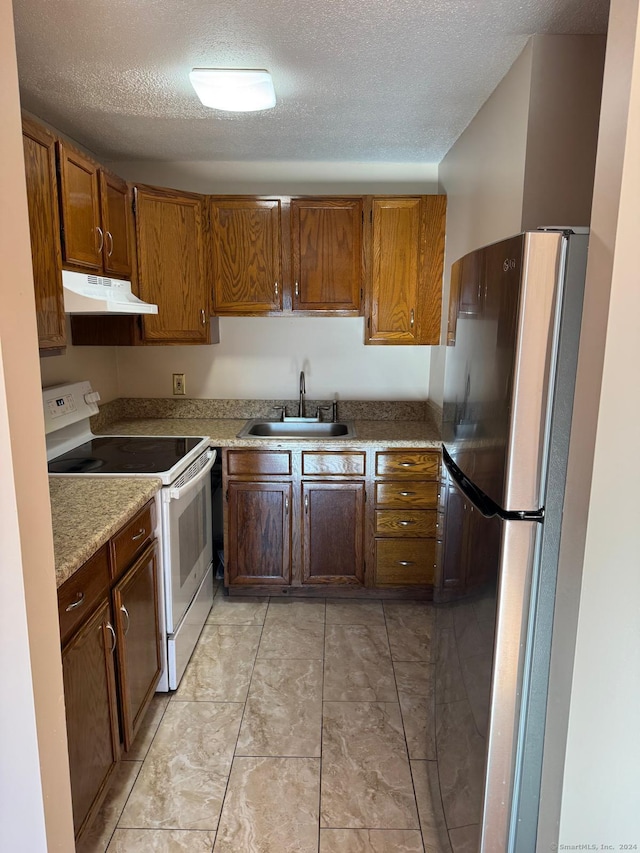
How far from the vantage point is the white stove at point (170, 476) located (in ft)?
7.17

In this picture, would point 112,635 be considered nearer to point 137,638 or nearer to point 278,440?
point 137,638

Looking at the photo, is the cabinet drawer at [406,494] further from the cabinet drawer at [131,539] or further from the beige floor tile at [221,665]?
the cabinet drawer at [131,539]

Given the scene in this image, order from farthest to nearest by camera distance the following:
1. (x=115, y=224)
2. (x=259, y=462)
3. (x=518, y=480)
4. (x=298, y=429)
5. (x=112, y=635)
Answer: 1. (x=298, y=429)
2. (x=259, y=462)
3. (x=115, y=224)
4. (x=112, y=635)
5. (x=518, y=480)

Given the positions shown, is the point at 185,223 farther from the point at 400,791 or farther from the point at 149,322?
the point at 400,791

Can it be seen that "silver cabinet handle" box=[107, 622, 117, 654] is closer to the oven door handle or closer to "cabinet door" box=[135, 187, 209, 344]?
the oven door handle

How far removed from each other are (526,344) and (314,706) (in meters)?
1.74

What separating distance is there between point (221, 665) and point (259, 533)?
0.69 m

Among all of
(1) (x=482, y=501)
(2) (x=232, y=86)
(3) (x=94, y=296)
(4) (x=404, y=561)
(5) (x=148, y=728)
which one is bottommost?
(5) (x=148, y=728)

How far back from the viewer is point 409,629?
9.00ft

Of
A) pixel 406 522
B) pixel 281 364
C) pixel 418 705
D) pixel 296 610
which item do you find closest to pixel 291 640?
Result: pixel 296 610

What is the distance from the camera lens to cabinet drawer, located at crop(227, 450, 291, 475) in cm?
284

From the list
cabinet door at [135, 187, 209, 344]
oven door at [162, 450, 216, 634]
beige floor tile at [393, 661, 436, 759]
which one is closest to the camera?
beige floor tile at [393, 661, 436, 759]

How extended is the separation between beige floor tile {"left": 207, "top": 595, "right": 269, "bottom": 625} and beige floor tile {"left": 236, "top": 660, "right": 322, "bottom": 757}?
0.38 metres

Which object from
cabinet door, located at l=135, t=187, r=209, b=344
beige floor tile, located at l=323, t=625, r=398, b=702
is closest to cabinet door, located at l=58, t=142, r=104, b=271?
cabinet door, located at l=135, t=187, r=209, b=344
